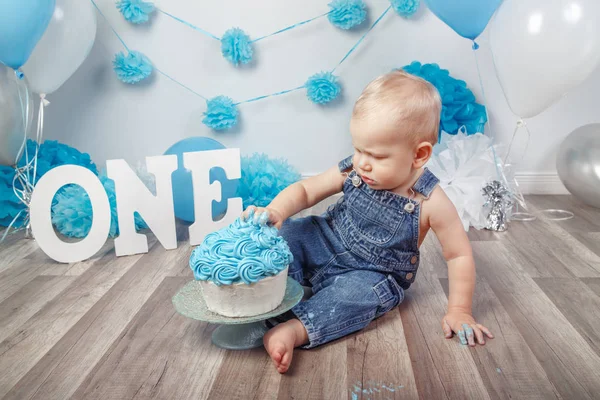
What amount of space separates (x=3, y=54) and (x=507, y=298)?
165cm

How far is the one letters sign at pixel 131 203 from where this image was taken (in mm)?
1939

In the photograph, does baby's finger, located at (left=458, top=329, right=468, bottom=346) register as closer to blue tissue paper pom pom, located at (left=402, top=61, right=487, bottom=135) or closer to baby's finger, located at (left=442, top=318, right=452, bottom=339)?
baby's finger, located at (left=442, top=318, right=452, bottom=339)

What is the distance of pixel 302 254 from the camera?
1.67m

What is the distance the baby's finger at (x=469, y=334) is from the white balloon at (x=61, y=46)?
1616mm

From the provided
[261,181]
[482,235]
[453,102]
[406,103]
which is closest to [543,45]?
[453,102]

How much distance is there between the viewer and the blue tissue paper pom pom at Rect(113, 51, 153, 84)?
2559 millimetres

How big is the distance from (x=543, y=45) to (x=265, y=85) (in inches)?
44.1

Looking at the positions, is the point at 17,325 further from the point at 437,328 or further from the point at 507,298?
the point at 507,298

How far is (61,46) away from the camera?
7.11ft

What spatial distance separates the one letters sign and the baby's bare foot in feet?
2.50

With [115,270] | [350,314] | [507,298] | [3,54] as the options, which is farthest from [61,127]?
[507,298]

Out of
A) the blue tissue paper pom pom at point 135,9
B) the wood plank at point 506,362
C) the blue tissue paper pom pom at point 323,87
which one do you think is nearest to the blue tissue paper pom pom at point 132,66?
the blue tissue paper pom pom at point 135,9

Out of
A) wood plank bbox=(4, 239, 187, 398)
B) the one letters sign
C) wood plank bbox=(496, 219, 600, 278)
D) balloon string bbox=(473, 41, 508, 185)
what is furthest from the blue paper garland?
wood plank bbox=(496, 219, 600, 278)

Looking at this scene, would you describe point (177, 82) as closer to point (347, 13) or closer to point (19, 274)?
point (347, 13)
